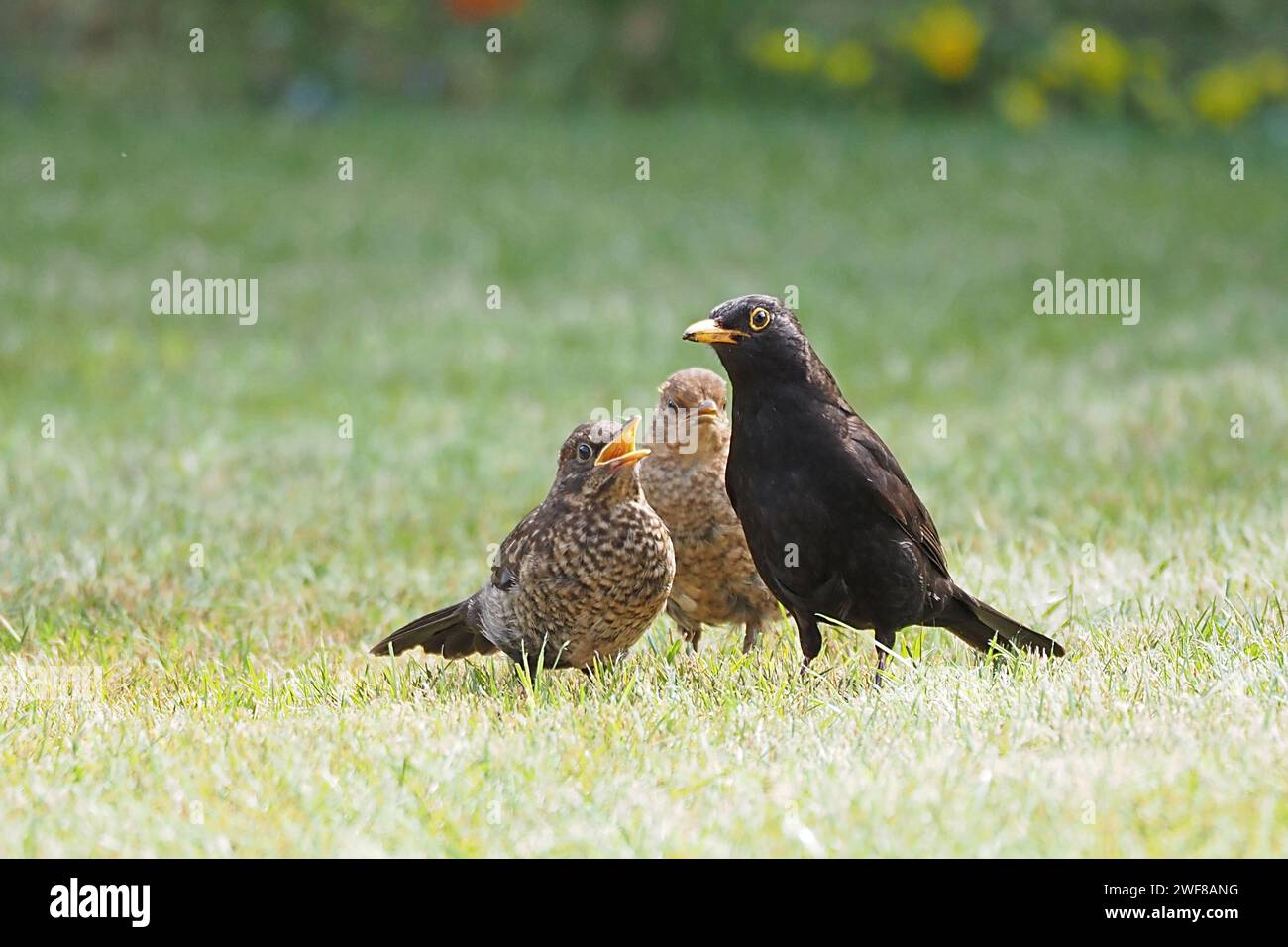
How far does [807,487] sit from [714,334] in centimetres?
48

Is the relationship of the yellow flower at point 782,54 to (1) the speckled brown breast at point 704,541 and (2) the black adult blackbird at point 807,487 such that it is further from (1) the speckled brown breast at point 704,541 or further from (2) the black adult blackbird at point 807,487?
(2) the black adult blackbird at point 807,487

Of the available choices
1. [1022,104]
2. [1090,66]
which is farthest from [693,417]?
[1090,66]

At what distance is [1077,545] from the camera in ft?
21.0

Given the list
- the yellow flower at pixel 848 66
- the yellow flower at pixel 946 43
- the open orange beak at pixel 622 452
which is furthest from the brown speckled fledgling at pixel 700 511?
the yellow flower at pixel 946 43

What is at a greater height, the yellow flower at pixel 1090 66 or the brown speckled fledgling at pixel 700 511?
the yellow flower at pixel 1090 66

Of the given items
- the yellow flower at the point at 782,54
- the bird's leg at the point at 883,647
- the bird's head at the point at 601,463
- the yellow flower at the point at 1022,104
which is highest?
the yellow flower at the point at 782,54

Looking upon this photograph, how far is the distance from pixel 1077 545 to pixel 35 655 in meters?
3.77

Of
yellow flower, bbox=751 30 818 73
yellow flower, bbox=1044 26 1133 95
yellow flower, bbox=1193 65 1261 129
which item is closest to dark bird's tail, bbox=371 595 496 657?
yellow flower, bbox=751 30 818 73

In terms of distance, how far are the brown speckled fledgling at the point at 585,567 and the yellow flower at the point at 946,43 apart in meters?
12.9

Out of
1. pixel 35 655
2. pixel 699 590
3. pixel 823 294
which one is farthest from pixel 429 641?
pixel 823 294

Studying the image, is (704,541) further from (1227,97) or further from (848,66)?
(1227,97)

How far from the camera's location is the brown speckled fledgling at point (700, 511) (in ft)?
16.6

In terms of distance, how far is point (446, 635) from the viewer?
4.99 metres

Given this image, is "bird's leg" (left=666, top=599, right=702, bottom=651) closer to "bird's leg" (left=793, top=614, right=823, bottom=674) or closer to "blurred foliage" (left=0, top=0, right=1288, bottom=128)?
"bird's leg" (left=793, top=614, right=823, bottom=674)
